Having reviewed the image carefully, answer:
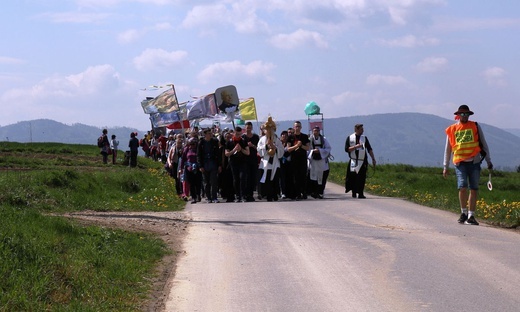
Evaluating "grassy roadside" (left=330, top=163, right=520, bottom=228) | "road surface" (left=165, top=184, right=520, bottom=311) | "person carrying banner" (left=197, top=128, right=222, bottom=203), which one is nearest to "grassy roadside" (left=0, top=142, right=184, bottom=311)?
"road surface" (left=165, top=184, right=520, bottom=311)

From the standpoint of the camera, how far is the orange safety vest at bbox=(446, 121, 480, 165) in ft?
50.6

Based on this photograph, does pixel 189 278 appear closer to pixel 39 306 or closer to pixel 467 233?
pixel 39 306

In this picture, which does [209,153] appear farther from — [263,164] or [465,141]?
[465,141]

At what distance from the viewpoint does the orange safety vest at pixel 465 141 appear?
15.4 m

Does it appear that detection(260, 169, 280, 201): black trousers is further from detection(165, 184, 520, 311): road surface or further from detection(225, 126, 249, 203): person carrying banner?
detection(165, 184, 520, 311): road surface

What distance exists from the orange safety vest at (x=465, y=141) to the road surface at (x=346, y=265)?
1091 mm

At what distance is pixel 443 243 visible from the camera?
12.4 metres

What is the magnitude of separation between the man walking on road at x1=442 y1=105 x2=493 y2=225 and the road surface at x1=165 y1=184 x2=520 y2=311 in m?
0.42

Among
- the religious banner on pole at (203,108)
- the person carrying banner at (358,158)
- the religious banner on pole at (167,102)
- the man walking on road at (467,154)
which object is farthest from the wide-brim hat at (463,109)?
the religious banner on pole at (203,108)

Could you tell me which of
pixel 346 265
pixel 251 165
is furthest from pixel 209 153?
pixel 346 265

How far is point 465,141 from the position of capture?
610 inches

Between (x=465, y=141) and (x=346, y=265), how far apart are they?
5.60 m

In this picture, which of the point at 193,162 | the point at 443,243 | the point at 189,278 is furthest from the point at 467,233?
the point at 193,162

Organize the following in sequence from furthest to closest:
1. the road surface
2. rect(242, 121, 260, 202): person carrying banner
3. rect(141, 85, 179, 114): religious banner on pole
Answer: rect(141, 85, 179, 114): religious banner on pole < rect(242, 121, 260, 202): person carrying banner < the road surface
